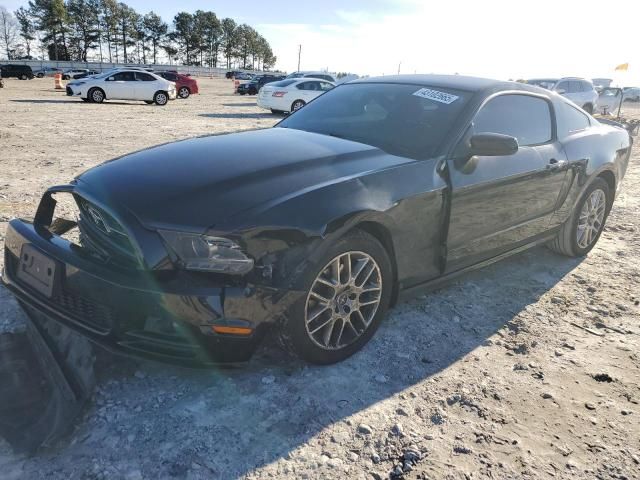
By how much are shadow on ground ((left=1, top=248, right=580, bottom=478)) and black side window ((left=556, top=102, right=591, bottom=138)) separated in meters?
1.90

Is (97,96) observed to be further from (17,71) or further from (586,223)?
(17,71)

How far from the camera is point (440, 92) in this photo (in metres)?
3.54

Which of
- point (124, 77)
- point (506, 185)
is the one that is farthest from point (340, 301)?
point (124, 77)

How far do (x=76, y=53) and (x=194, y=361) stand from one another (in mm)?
88645

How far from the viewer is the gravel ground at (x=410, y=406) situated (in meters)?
2.09

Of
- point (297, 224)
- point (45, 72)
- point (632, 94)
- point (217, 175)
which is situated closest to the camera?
point (297, 224)

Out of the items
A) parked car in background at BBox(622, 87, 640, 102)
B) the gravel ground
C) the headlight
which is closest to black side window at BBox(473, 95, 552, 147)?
the gravel ground

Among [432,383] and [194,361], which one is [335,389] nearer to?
[432,383]

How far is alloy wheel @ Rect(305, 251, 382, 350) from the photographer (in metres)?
2.57

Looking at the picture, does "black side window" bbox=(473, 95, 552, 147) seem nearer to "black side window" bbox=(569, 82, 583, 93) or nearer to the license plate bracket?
the license plate bracket

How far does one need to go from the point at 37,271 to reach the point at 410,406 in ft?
6.45

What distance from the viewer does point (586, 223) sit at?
15.2ft

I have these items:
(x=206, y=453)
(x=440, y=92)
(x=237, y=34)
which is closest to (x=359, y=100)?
(x=440, y=92)

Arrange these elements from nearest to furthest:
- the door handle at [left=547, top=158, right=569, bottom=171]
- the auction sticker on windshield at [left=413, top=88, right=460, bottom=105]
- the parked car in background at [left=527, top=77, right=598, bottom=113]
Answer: the auction sticker on windshield at [left=413, top=88, right=460, bottom=105] → the door handle at [left=547, top=158, right=569, bottom=171] → the parked car in background at [left=527, top=77, right=598, bottom=113]
